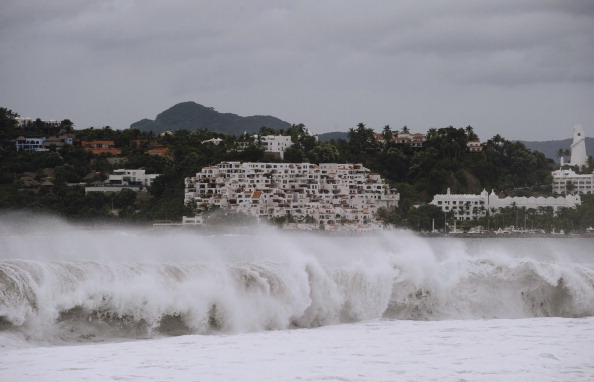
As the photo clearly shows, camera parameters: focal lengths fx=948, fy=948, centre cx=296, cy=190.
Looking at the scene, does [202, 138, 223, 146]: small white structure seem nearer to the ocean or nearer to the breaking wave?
the breaking wave

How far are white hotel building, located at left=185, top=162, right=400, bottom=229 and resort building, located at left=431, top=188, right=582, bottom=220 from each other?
22.0 ft

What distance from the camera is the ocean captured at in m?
17.2

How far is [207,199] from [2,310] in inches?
3937

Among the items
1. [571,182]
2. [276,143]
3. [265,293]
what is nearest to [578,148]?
[571,182]

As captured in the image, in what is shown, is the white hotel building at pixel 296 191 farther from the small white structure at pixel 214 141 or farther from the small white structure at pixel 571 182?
the small white structure at pixel 571 182

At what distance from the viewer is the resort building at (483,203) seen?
390 ft

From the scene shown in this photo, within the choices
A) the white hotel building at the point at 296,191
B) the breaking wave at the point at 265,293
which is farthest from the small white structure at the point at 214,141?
the breaking wave at the point at 265,293

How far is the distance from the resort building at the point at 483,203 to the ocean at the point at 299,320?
9057cm

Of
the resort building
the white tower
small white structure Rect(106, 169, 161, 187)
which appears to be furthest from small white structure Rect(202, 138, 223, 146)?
the white tower

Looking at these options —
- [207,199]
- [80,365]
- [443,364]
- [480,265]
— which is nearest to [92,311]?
[80,365]

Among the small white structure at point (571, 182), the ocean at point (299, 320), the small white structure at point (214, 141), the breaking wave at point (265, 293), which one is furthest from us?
the small white structure at point (214, 141)

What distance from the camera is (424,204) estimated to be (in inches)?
4697

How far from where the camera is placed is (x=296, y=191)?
123938mm

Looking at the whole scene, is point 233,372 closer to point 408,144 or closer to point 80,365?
point 80,365
